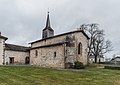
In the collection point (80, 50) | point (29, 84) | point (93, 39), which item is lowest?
point (29, 84)

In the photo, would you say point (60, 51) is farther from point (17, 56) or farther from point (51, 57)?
point (17, 56)

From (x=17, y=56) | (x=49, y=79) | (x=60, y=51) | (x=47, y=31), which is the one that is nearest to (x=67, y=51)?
(x=60, y=51)

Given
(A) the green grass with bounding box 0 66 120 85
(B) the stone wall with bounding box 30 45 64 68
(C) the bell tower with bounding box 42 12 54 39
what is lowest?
(A) the green grass with bounding box 0 66 120 85

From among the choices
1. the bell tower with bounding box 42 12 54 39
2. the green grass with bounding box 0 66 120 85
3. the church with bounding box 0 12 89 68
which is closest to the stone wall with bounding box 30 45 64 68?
the church with bounding box 0 12 89 68

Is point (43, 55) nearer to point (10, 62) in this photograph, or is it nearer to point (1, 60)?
point (1, 60)

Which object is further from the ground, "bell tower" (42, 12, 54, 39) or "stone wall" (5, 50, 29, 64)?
"bell tower" (42, 12, 54, 39)

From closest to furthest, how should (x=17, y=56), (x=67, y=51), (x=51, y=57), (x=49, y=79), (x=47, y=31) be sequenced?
(x=49, y=79) → (x=67, y=51) → (x=51, y=57) → (x=17, y=56) → (x=47, y=31)

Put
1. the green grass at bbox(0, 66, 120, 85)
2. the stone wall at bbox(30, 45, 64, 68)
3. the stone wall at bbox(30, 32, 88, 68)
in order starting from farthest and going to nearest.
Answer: the stone wall at bbox(30, 45, 64, 68)
the stone wall at bbox(30, 32, 88, 68)
the green grass at bbox(0, 66, 120, 85)

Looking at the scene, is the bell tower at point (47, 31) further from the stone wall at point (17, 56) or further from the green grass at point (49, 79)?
the green grass at point (49, 79)

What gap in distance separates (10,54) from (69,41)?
53.0ft

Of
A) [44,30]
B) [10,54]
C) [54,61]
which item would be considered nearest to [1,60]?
[10,54]

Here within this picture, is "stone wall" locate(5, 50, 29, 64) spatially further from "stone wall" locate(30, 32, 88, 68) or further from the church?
"stone wall" locate(30, 32, 88, 68)

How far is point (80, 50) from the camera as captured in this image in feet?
108

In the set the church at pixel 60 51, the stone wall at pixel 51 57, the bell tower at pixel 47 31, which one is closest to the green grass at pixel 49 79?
the church at pixel 60 51
